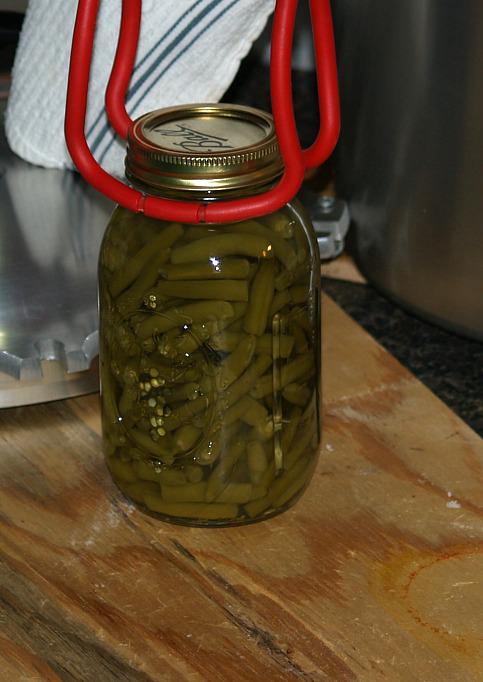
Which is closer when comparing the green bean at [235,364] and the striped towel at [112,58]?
the green bean at [235,364]

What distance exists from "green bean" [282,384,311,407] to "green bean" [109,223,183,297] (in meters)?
0.09

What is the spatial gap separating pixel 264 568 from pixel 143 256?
154 mm

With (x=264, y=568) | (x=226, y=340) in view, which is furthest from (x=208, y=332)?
(x=264, y=568)

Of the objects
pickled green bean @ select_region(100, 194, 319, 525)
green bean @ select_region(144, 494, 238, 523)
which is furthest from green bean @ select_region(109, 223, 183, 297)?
green bean @ select_region(144, 494, 238, 523)

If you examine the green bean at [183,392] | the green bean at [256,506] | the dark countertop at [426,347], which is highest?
the green bean at [183,392]

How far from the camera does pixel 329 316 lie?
71 centimetres

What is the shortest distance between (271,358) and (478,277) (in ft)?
0.63

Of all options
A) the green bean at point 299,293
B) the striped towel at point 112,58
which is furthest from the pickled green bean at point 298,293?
the striped towel at point 112,58

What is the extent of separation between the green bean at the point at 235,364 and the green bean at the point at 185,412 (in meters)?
0.01

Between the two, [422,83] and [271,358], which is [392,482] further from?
[422,83]

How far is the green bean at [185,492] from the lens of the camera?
521 millimetres

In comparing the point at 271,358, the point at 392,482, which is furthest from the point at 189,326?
the point at 392,482

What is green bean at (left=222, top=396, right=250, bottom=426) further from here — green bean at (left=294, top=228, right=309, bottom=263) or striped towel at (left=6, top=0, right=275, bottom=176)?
striped towel at (left=6, top=0, right=275, bottom=176)

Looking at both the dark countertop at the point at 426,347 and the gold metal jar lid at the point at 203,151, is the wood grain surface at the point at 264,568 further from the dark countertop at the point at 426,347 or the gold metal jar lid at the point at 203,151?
the gold metal jar lid at the point at 203,151
